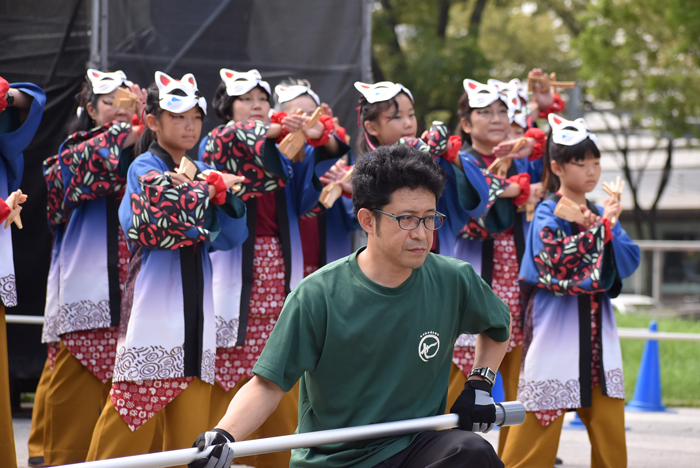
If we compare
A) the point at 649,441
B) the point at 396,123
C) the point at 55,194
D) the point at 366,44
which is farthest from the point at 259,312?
the point at 649,441

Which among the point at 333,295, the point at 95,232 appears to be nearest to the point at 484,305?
the point at 333,295

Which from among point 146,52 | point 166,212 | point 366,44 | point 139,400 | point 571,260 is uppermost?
point 366,44

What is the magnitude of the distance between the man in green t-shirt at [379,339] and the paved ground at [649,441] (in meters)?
2.59

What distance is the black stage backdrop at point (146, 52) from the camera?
209 inches

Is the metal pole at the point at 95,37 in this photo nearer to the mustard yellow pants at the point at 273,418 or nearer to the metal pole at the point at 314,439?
the mustard yellow pants at the point at 273,418

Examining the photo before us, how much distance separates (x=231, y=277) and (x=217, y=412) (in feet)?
2.09

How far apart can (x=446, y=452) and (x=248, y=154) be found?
2068 millimetres

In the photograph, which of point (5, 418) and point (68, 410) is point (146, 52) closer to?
point (68, 410)

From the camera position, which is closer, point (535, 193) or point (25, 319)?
point (535, 193)

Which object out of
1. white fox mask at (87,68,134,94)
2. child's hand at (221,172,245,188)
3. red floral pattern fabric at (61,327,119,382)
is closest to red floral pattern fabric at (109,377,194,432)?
red floral pattern fabric at (61,327,119,382)

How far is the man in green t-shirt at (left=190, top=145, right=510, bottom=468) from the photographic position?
2.32 m

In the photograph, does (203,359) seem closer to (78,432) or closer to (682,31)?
(78,432)

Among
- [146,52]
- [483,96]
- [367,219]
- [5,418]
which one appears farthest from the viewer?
[146,52]

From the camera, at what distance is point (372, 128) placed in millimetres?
4227
